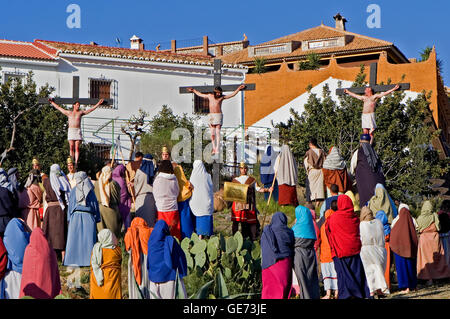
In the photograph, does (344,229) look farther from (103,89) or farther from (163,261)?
(103,89)

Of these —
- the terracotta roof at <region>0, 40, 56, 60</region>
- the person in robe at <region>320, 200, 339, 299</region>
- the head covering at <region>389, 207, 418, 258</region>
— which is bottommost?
the person in robe at <region>320, 200, 339, 299</region>

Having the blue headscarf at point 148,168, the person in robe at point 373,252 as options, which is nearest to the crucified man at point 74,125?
the blue headscarf at point 148,168

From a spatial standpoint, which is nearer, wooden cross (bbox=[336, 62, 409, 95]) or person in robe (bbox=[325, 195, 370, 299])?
person in robe (bbox=[325, 195, 370, 299])

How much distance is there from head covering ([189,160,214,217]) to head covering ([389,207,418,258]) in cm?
343

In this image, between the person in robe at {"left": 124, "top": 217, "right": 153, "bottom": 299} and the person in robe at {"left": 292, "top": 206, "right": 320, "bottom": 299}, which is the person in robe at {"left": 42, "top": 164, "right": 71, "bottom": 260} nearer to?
the person in robe at {"left": 124, "top": 217, "right": 153, "bottom": 299}

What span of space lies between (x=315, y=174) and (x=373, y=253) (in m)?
3.84

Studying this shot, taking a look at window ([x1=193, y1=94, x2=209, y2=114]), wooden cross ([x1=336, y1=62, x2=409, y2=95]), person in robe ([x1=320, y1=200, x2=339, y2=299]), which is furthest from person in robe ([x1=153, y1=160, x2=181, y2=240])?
window ([x1=193, y1=94, x2=209, y2=114])

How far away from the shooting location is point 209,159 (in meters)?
24.4

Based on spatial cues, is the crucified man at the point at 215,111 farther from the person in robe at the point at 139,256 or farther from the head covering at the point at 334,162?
the person in robe at the point at 139,256

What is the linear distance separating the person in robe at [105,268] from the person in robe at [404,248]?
18.3 feet

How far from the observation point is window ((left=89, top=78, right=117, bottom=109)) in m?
30.5

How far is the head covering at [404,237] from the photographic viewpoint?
45.4 feet
